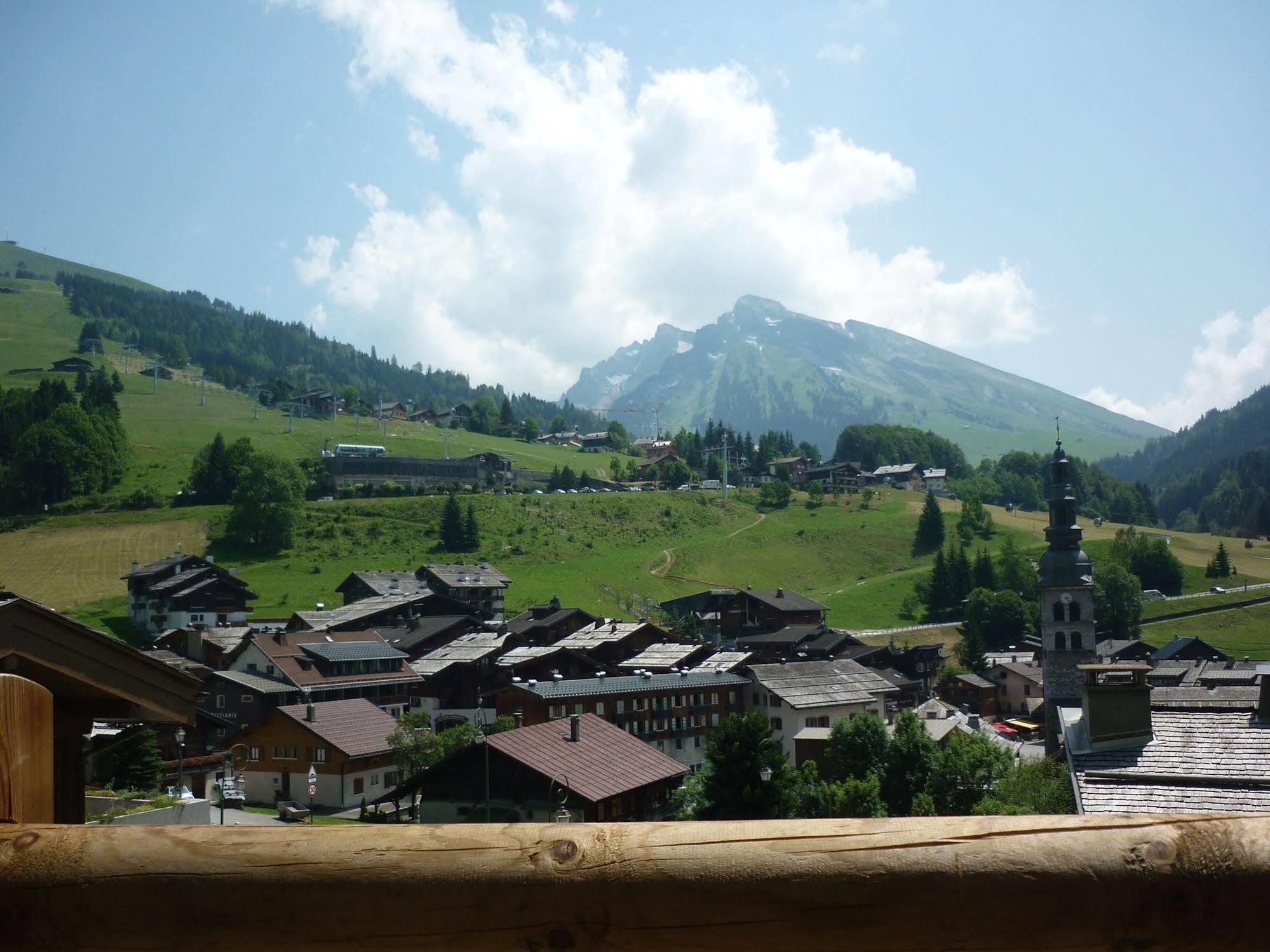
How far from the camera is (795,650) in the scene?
77000 millimetres

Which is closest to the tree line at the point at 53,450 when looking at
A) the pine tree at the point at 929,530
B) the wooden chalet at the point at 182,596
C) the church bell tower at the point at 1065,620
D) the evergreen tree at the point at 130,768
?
the wooden chalet at the point at 182,596

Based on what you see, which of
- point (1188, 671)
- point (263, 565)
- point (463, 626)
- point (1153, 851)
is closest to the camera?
point (1153, 851)

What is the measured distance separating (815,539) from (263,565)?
209 feet

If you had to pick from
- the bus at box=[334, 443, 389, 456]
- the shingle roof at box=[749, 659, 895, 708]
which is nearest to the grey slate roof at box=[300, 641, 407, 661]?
the shingle roof at box=[749, 659, 895, 708]

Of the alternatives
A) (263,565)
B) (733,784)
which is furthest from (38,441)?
(733,784)

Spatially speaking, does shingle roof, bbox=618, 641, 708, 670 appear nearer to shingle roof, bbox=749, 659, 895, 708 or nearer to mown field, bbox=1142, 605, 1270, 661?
shingle roof, bbox=749, 659, 895, 708

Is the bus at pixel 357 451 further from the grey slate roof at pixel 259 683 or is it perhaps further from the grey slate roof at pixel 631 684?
the grey slate roof at pixel 631 684

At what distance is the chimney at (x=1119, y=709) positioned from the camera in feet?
61.1

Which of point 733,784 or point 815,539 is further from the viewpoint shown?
point 815,539

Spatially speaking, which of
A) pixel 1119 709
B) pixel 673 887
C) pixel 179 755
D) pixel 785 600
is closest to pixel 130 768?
pixel 179 755

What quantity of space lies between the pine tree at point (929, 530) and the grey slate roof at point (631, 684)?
67728 mm

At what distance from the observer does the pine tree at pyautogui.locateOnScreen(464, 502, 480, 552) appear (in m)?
102

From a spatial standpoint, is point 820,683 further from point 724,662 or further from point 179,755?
point 179,755

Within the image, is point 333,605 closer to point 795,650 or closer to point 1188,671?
point 795,650
